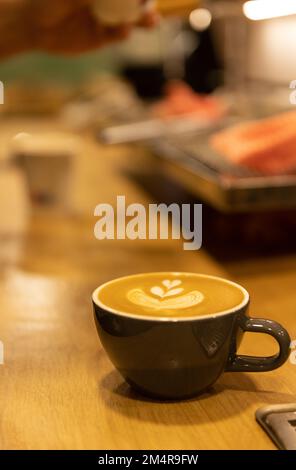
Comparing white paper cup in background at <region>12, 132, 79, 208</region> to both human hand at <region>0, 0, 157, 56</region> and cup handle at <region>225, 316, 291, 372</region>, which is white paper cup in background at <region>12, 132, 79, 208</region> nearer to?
human hand at <region>0, 0, 157, 56</region>

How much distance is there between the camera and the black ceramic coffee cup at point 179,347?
2.11 feet

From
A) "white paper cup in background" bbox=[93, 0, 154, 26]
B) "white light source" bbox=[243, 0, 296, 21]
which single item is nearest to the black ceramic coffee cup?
"white paper cup in background" bbox=[93, 0, 154, 26]

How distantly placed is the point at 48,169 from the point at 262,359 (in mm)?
964

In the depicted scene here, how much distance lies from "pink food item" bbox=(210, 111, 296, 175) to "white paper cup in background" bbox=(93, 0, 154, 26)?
0.30m

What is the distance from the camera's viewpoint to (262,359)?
694 mm

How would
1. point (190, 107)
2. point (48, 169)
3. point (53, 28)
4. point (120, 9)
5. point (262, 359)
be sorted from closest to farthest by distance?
point (262, 359)
point (120, 9)
point (48, 169)
point (53, 28)
point (190, 107)

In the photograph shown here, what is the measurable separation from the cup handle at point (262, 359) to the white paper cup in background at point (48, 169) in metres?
0.95

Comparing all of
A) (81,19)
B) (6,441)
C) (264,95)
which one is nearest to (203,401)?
(6,441)

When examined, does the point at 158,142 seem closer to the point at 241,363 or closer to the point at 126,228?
the point at 126,228

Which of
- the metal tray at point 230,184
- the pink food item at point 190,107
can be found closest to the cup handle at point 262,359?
the metal tray at point 230,184

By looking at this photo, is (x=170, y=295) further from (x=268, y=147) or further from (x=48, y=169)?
(x=48, y=169)

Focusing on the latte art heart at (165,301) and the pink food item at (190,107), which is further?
the pink food item at (190,107)

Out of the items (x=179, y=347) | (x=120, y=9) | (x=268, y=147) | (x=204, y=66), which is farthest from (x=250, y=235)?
(x=204, y=66)
